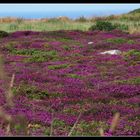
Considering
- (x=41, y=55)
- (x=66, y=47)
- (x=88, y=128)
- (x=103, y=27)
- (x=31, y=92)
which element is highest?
(x=88, y=128)

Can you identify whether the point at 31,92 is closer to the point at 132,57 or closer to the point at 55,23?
the point at 132,57

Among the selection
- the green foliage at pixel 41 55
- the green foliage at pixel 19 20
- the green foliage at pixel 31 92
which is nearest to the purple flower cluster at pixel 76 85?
the green foliage at pixel 31 92

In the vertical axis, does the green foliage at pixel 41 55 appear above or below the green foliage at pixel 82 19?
above

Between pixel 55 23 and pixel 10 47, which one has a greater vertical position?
pixel 10 47

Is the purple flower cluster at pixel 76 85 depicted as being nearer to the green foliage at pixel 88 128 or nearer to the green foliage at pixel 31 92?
the green foliage at pixel 31 92

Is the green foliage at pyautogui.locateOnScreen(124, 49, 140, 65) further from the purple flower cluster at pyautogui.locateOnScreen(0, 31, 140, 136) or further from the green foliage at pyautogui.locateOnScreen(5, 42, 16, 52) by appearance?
A: the green foliage at pyautogui.locateOnScreen(5, 42, 16, 52)

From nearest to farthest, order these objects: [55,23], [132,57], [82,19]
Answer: [132,57] → [55,23] → [82,19]

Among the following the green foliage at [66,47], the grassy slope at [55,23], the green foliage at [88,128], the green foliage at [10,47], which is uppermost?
the green foliage at [88,128]

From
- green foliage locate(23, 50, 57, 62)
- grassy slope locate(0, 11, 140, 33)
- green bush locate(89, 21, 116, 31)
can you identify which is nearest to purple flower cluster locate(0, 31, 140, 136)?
green foliage locate(23, 50, 57, 62)

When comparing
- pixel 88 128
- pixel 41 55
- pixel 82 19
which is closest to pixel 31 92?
pixel 88 128

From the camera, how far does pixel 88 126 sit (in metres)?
8.65

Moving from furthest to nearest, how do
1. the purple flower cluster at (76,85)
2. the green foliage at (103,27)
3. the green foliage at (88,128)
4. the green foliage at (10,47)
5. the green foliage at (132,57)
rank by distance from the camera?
the green foliage at (103,27)
the green foliage at (10,47)
the green foliage at (132,57)
the purple flower cluster at (76,85)
the green foliage at (88,128)

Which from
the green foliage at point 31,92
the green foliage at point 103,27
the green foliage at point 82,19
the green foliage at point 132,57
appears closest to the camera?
the green foliage at point 31,92

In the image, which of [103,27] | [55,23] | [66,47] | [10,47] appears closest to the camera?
[10,47]
